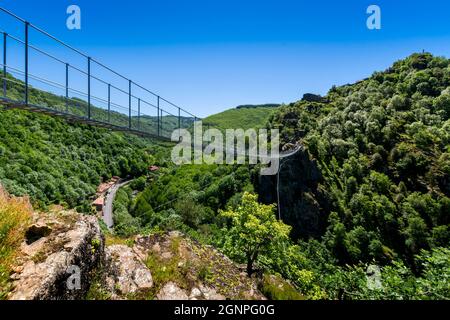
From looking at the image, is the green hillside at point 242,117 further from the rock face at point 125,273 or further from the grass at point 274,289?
the rock face at point 125,273

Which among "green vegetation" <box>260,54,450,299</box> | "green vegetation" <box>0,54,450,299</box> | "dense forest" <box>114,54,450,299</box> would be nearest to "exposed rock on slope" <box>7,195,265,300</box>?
"green vegetation" <box>0,54,450,299</box>

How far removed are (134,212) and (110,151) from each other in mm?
24202

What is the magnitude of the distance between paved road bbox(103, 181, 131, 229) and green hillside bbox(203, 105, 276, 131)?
52.2 meters

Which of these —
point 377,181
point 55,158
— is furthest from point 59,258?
point 55,158

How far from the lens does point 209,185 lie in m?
72.3

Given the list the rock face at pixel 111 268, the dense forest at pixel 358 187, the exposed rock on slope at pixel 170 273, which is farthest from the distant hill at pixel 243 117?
the rock face at pixel 111 268

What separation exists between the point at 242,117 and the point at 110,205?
81052 millimetres

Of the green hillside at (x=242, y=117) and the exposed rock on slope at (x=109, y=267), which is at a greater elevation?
the green hillside at (x=242, y=117)

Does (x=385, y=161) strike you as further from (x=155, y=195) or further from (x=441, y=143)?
(x=155, y=195)

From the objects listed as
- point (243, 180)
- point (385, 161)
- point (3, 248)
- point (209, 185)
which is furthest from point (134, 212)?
point (3, 248)

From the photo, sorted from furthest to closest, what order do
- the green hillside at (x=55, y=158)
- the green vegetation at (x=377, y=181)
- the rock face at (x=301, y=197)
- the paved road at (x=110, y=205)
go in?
the paved road at (x=110, y=205) → the green hillside at (x=55, y=158) → the rock face at (x=301, y=197) → the green vegetation at (x=377, y=181)

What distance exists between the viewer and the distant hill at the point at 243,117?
127975mm

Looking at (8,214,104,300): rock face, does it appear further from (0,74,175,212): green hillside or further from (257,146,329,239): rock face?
(257,146,329,239): rock face

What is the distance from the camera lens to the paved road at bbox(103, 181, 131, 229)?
219ft
